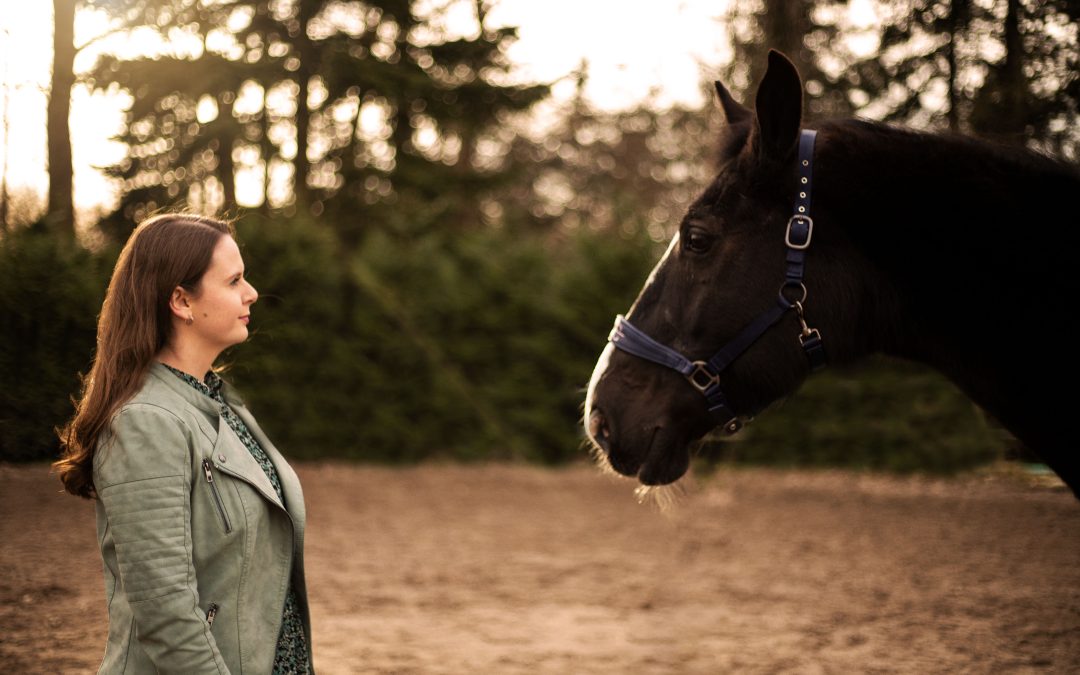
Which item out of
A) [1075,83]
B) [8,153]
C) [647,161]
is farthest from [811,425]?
[647,161]

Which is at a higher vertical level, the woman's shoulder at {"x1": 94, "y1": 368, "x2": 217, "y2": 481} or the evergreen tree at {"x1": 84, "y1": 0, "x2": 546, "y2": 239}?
the evergreen tree at {"x1": 84, "y1": 0, "x2": 546, "y2": 239}

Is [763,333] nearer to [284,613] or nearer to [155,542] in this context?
[284,613]

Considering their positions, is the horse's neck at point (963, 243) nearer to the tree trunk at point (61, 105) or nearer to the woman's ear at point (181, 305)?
the woman's ear at point (181, 305)

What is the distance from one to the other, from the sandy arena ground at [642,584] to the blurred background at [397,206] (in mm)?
699

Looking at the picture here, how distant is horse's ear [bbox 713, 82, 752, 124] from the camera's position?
244cm

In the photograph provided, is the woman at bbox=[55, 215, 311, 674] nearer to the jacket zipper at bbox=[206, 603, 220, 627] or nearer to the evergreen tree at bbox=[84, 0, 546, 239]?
the jacket zipper at bbox=[206, 603, 220, 627]

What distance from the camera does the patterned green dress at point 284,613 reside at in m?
1.86

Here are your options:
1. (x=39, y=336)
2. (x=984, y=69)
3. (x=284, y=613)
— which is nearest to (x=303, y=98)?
(x=39, y=336)

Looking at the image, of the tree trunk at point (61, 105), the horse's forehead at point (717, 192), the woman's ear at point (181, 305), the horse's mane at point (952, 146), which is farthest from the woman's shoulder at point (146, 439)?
the tree trunk at point (61, 105)

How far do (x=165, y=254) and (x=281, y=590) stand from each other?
80cm

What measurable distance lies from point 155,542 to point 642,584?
4282 mm

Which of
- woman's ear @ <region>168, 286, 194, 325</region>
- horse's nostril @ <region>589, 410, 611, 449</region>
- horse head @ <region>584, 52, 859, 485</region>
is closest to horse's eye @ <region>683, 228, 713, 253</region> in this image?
horse head @ <region>584, 52, 859, 485</region>

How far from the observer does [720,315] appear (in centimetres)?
218

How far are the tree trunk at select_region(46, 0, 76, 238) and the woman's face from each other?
2168mm
